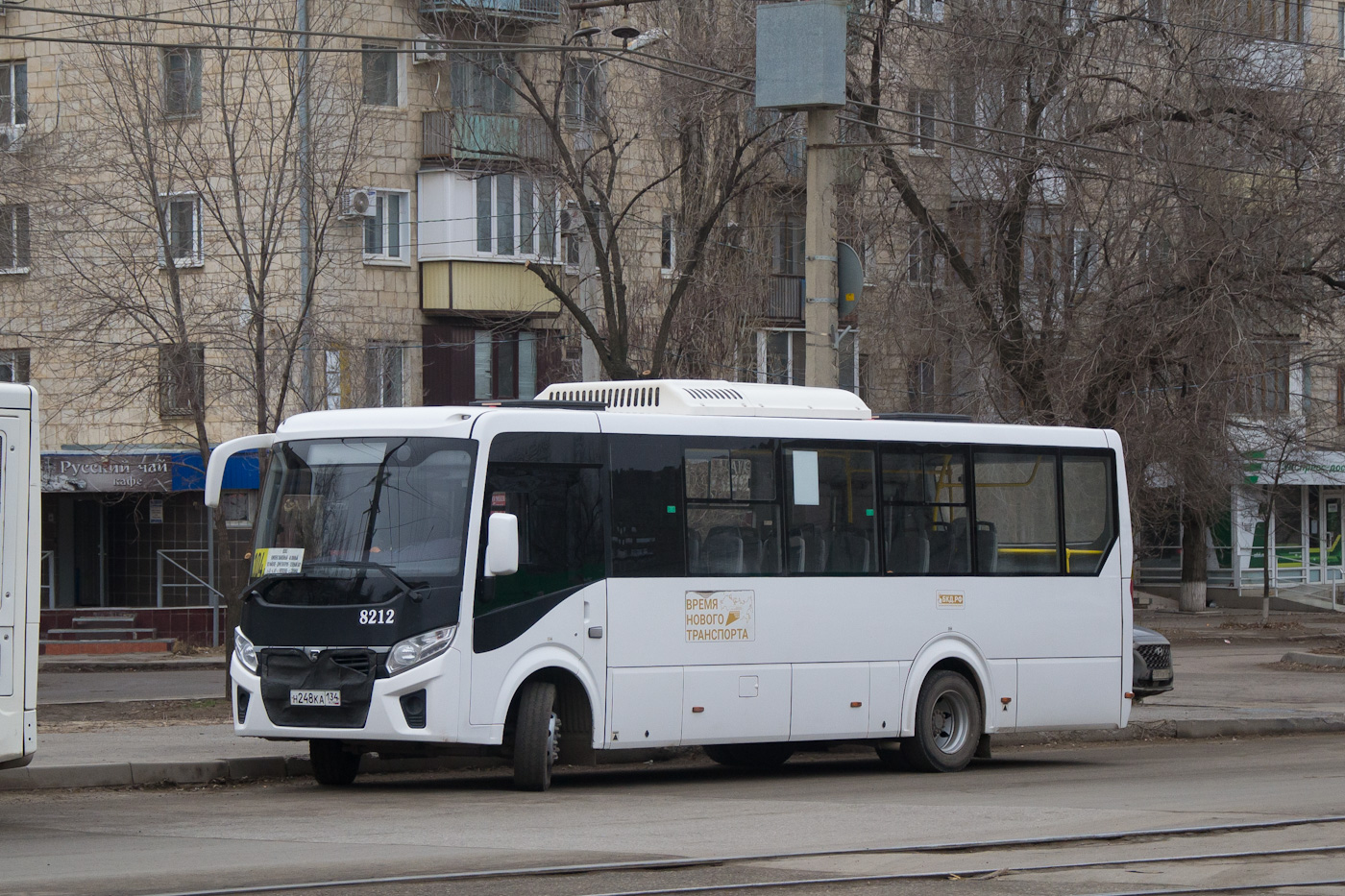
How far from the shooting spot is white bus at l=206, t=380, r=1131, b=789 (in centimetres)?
1273

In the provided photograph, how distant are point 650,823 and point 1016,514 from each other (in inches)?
233

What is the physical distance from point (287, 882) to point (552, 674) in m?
4.63

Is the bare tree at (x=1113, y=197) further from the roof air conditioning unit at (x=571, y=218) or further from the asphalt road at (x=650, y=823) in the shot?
the asphalt road at (x=650, y=823)

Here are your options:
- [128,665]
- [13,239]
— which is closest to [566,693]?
[13,239]

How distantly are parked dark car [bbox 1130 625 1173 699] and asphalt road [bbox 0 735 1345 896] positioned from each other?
3083 mm

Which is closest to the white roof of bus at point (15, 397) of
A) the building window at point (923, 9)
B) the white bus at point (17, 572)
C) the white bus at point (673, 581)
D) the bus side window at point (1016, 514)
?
the white bus at point (17, 572)

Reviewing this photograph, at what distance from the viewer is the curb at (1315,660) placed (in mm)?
28141

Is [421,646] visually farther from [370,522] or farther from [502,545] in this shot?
[370,522]

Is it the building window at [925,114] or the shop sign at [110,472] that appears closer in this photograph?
the building window at [925,114]

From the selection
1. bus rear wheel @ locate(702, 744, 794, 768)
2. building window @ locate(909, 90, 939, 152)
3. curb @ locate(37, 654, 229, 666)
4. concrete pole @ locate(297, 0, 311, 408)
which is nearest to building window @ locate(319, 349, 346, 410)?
concrete pole @ locate(297, 0, 311, 408)

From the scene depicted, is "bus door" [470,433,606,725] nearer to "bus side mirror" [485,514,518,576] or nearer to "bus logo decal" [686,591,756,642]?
"bus side mirror" [485,514,518,576]

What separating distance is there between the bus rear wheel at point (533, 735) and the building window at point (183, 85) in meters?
10.8

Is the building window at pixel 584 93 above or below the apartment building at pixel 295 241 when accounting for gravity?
above

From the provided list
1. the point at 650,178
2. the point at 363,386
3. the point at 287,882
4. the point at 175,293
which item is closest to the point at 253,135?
the point at 175,293
